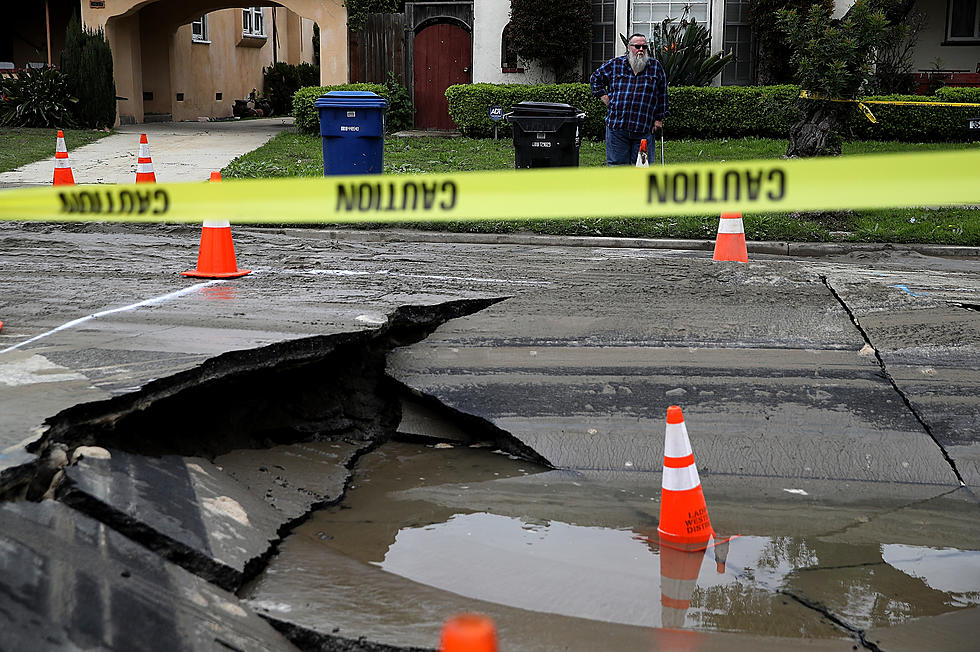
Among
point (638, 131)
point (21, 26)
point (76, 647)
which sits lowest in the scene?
point (76, 647)

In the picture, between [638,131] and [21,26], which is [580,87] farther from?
[21,26]

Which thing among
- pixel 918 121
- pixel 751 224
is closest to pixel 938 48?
pixel 918 121

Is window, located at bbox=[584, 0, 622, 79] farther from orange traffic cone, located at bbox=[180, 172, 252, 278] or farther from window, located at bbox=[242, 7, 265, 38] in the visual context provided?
window, located at bbox=[242, 7, 265, 38]

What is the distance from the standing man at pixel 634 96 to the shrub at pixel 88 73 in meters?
13.8

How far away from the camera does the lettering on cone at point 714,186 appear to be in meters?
3.78

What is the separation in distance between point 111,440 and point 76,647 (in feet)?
4.94

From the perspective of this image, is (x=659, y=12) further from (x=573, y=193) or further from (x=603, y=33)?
(x=573, y=193)

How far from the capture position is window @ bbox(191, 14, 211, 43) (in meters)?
28.5

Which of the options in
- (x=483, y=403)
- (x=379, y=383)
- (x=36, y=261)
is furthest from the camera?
(x=36, y=261)

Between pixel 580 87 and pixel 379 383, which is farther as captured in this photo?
pixel 580 87

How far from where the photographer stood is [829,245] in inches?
417

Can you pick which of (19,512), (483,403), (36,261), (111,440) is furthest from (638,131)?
(19,512)

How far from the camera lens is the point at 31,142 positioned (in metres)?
19.3

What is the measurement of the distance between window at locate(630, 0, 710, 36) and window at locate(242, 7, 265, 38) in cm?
1582
